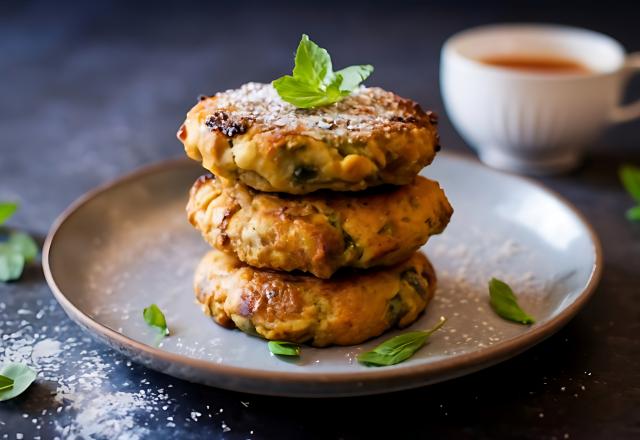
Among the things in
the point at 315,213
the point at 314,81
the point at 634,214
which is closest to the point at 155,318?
the point at 315,213

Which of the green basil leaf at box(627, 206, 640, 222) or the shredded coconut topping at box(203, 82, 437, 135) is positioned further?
the green basil leaf at box(627, 206, 640, 222)

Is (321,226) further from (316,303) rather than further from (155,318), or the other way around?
(155,318)

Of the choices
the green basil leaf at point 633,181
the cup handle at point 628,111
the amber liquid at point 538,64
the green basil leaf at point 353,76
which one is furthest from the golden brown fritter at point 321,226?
the amber liquid at point 538,64

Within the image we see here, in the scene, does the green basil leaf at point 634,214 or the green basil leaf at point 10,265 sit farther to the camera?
the green basil leaf at point 634,214

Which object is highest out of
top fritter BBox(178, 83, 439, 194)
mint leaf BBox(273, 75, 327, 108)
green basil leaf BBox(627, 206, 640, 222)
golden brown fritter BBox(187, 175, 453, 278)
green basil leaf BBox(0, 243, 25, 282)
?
mint leaf BBox(273, 75, 327, 108)

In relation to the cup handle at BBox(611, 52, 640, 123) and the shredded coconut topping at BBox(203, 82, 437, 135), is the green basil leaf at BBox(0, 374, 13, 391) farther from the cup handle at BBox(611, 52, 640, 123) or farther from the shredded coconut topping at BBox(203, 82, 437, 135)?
the cup handle at BBox(611, 52, 640, 123)

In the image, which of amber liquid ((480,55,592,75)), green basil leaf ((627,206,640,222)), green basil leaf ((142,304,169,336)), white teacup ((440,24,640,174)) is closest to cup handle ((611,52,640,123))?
white teacup ((440,24,640,174))

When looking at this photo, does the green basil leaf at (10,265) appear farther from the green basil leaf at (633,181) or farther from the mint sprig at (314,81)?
the green basil leaf at (633,181)
